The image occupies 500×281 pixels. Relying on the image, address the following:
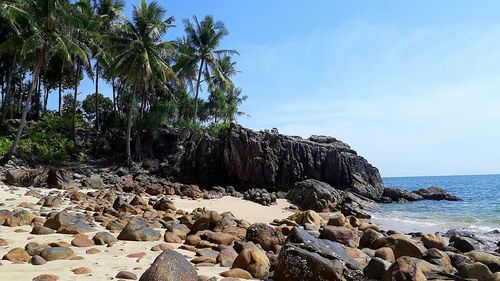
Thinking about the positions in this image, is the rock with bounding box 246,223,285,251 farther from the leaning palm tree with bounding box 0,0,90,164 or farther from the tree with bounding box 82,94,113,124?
the tree with bounding box 82,94,113,124

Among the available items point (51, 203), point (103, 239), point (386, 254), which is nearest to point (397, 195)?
point (386, 254)

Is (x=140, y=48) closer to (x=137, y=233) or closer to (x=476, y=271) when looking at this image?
(x=137, y=233)

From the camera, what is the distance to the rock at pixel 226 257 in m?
6.03

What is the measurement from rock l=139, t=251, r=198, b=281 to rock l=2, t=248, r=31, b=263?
6.89 ft

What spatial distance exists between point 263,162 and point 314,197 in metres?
7.73

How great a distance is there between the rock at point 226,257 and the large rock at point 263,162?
72.4 feet

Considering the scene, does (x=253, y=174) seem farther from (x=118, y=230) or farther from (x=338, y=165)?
(x=118, y=230)

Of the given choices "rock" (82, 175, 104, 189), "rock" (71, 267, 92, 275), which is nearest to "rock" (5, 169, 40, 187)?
"rock" (82, 175, 104, 189)

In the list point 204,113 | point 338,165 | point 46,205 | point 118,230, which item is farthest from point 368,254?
point 204,113

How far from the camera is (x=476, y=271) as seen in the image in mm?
6887

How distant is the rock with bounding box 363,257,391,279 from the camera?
591 centimetres

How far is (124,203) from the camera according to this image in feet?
40.0

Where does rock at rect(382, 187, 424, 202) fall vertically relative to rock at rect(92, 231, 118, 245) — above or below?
below

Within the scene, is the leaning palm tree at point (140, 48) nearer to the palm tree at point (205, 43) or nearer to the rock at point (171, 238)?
the palm tree at point (205, 43)
